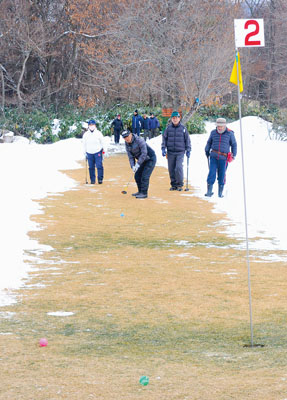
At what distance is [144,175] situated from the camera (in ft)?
50.4

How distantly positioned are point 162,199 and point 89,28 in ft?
97.0

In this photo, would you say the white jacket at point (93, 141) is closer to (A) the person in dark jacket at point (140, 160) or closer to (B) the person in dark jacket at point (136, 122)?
(A) the person in dark jacket at point (140, 160)

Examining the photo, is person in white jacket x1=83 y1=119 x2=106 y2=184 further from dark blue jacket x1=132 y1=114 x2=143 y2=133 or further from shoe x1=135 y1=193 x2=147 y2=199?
dark blue jacket x1=132 y1=114 x2=143 y2=133

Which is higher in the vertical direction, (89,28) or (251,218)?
(89,28)

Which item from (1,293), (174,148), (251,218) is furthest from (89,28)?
(1,293)

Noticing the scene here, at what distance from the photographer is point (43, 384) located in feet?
15.0

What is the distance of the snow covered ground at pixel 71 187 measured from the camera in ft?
29.5

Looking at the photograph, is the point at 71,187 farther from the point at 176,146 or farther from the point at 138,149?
the point at 176,146

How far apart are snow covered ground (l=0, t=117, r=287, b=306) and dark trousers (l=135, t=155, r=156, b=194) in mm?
954

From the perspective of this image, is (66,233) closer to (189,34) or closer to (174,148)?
(174,148)

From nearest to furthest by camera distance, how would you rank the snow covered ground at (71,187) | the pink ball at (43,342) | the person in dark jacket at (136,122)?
the pink ball at (43,342) → the snow covered ground at (71,187) → the person in dark jacket at (136,122)

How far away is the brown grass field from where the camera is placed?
459 centimetres

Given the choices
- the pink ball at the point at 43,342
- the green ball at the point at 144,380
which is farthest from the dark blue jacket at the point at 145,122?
the green ball at the point at 144,380

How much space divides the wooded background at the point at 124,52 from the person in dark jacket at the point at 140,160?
18.9 m
